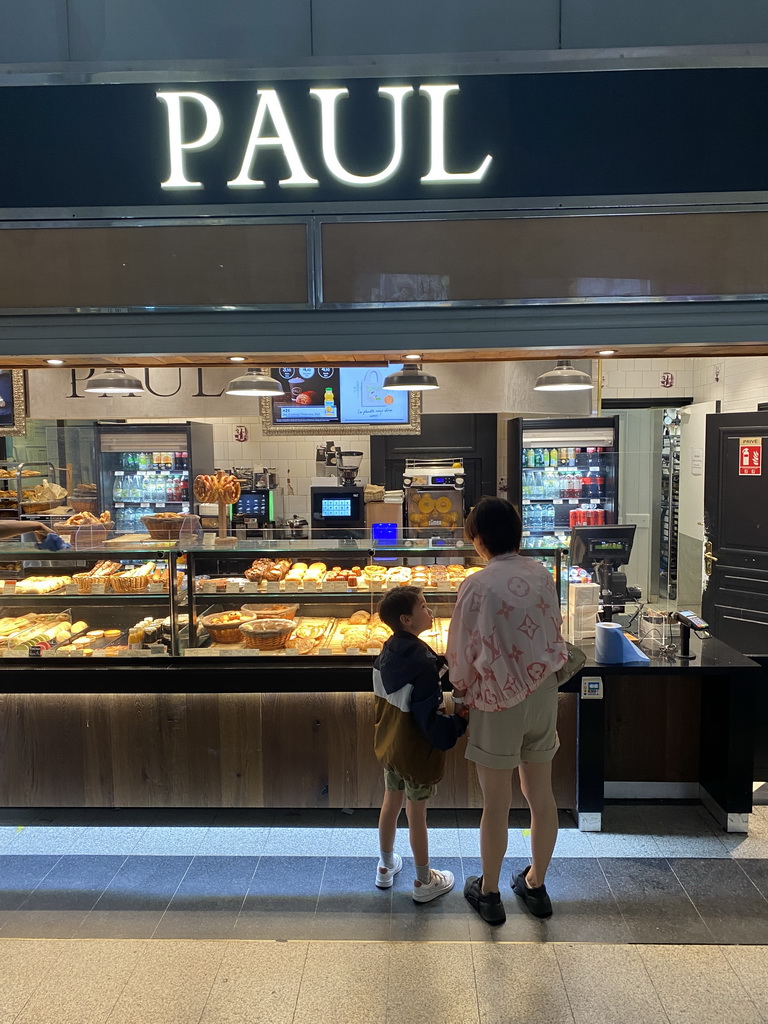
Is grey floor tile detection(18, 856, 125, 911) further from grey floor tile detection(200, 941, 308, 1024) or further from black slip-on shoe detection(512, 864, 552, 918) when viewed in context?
black slip-on shoe detection(512, 864, 552, 918)

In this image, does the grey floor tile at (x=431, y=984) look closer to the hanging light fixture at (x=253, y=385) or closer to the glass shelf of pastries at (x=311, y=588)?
the glass shelf of pastries at (x=311, y=588)

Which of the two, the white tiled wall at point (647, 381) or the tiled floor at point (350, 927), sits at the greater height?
the white tiled wall at point (647, 381)

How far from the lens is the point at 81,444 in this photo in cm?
727

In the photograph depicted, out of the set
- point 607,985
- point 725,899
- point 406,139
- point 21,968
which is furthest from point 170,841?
point 406,139

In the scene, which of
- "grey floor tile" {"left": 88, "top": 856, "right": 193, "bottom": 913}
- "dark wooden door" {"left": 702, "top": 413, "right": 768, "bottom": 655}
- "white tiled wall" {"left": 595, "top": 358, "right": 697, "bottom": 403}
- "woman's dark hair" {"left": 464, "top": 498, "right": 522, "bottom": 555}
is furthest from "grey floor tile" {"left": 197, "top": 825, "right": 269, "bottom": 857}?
"white tiled wall" {"left": 595, "top": 358, "right": 697, "bottom": 403}

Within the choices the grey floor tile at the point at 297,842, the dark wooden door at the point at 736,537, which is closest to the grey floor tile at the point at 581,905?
the grey floor tile at the point at 297,842

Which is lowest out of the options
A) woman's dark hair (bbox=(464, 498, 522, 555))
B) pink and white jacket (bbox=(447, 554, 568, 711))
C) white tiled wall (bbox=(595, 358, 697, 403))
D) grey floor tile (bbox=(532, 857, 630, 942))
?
grey floor tile (bbox=(532, 857, 630, 942))

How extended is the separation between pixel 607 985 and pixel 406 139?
320 centimetres

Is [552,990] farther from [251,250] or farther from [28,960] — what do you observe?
[251,250]

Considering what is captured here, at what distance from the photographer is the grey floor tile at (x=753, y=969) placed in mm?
2430

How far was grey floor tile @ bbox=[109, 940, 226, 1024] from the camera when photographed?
2.38 metres

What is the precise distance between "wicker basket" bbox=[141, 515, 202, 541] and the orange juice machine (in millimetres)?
3324

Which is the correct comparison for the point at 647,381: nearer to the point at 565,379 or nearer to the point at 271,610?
the point at 565,379

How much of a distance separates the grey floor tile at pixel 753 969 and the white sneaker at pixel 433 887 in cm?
110
